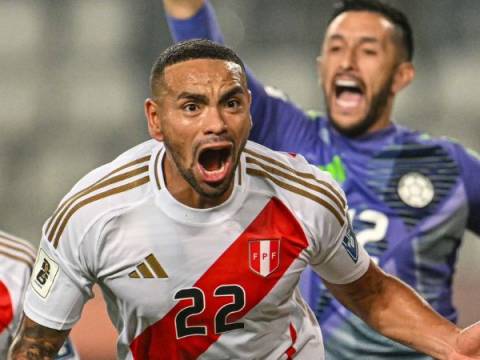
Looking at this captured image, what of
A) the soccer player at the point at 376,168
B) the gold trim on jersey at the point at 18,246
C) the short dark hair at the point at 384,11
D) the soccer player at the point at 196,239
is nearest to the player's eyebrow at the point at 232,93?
the soccer player at the point at 196,239

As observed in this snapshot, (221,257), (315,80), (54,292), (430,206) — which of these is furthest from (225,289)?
(315,80)

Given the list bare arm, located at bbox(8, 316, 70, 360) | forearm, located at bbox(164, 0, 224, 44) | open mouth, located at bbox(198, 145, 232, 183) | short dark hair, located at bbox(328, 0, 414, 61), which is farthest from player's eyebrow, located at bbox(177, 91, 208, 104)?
short dark hair, located at bbox(328, 0, 414, 61)

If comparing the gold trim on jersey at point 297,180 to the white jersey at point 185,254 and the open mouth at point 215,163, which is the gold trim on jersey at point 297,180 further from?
the open mouth at point 215,163

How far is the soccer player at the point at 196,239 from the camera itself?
272cm

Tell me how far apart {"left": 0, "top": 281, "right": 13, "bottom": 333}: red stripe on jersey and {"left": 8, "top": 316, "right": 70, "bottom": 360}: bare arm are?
1.64 ft

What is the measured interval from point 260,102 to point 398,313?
128 cm

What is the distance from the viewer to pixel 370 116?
433 centimetres

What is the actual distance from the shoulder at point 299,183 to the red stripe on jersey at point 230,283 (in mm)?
36

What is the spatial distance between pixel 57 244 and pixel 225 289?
0.41 m

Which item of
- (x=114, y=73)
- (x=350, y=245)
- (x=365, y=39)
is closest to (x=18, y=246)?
(x=350, y=245)

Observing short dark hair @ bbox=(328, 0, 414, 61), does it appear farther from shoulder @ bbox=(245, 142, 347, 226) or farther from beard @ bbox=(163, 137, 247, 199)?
beard @ bbox=(163, 137, 247, 199)

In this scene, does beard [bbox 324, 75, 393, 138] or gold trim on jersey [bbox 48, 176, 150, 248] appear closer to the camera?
gold trim on jersey [bbox 48, 176, 150, 248]

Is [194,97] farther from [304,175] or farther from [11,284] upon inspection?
[11,284]

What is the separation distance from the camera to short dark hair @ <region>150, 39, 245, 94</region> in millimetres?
2721
